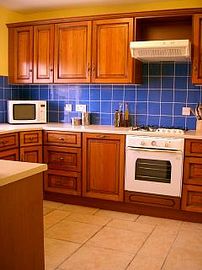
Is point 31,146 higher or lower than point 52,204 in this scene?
higher

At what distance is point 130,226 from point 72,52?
208cm

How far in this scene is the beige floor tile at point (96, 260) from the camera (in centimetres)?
243

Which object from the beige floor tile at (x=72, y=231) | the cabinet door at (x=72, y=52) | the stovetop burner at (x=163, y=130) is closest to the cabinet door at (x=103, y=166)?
the stovetop burner at (x=163, y=130)

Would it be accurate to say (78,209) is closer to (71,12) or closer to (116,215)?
(116,215)

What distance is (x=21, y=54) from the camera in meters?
4.29

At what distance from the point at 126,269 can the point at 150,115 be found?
204 cm

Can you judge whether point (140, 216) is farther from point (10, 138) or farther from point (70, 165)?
point (10, 138)

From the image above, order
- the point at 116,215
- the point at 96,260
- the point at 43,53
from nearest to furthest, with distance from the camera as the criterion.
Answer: the point at 96,260 < the point at 116,215 < the point at 43,53

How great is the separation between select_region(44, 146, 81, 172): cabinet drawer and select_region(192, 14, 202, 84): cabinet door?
4.85 ft

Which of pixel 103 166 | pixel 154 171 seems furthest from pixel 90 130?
pixel 154 171

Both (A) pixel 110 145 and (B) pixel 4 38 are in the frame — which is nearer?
(A) pixel 110 145

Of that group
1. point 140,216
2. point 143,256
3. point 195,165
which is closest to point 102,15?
point 195,165

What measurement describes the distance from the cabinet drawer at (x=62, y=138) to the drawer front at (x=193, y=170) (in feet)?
3.91

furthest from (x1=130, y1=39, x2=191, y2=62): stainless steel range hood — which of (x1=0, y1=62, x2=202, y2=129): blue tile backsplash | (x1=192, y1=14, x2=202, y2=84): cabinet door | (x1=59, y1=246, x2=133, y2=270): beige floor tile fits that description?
(x1=59, y1=246, x2=133, y2=270): beige floor tile
